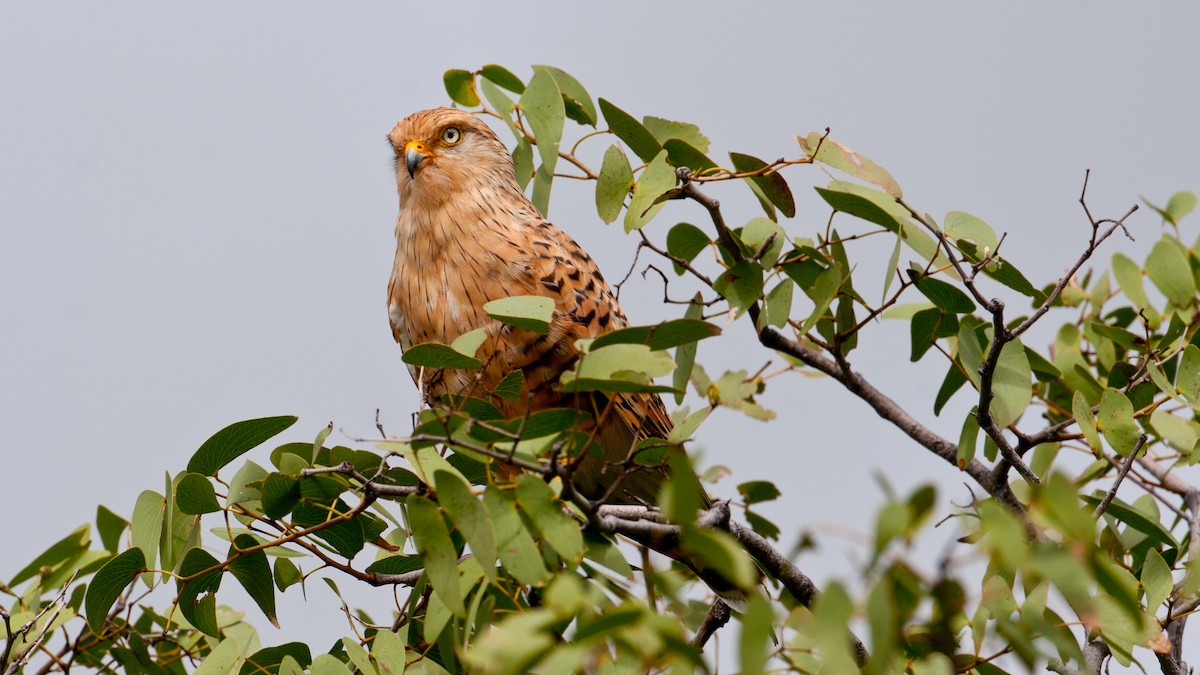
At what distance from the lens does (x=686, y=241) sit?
226cm

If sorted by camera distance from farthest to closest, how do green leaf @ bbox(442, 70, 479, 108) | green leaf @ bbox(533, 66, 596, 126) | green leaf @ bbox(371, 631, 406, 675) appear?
green leaf @ bbox(442, 70, 479, 108), green leaf @ bbox(533, 66, 596, 126), green leaf @ bbox(371, 631, 406, 675)

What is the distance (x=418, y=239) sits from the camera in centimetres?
330

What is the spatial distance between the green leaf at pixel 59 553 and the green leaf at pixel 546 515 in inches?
77.7

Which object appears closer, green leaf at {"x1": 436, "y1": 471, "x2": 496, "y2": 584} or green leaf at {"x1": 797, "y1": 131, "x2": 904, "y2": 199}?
green leaf at {"x1": 436, "y1": 471, "x2": 496, "y2": 584}

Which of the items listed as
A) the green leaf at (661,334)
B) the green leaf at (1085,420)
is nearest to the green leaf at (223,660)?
the green leaf at (661,334)

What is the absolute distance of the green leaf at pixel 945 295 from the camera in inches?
93.0

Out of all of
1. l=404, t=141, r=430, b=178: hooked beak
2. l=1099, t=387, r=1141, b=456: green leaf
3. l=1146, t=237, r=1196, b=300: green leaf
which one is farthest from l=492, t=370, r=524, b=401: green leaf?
l=1146, t=237, r=1196, b=300: green leaf

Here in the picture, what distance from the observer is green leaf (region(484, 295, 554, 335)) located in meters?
1.77

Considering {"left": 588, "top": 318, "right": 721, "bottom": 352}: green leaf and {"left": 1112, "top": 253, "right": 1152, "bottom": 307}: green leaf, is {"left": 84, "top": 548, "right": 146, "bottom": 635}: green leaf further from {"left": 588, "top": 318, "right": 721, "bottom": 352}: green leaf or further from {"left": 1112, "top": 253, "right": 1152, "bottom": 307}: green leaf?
{"left": 1112, "top": 253, "right": 1152, "bottom": 307}: green leaf

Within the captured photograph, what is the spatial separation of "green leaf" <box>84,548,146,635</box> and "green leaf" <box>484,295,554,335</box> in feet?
2.67

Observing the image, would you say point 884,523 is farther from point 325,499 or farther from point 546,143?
point 546,143

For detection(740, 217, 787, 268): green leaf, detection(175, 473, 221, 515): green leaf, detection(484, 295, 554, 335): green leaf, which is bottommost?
detection(175, 473, 221, 515): green leaf

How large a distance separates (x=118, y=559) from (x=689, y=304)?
114cm

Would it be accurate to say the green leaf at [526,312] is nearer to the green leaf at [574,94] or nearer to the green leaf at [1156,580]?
the green leaf at [574,94]
